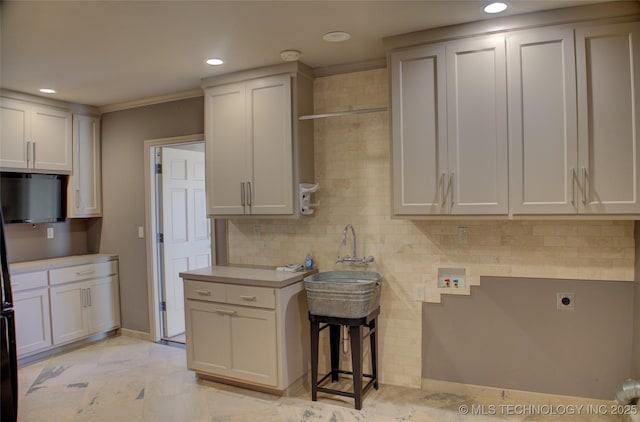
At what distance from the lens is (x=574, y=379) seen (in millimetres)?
2781

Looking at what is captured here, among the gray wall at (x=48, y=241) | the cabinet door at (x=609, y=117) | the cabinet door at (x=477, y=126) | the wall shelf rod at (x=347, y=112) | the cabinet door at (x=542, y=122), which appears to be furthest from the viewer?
the gray wall at (x=48, y=241)

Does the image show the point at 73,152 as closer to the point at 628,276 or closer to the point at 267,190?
the point at 267,190

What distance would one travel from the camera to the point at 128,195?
4.54 m

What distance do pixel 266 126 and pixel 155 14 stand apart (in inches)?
44.4

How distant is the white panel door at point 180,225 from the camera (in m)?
4.48

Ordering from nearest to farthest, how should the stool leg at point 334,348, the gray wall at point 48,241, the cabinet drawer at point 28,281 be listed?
1. the stool leg at point 334,348
2. the cabinet drawer at point 28,281
3. the gray wall at point 48,241

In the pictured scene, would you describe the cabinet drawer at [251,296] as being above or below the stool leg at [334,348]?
above

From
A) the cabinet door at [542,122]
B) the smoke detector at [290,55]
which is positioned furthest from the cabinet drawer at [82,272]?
the cabinet door at [542,122]

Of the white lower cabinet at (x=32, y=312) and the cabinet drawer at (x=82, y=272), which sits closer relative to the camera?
the white lower cabinet at (x=32, y=312)

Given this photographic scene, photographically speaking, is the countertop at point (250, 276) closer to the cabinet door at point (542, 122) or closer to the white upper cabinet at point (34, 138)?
the cabinet door at point (542, 122)

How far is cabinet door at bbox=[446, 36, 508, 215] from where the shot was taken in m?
2.58

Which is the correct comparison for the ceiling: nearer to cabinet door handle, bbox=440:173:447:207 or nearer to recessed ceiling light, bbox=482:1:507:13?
recessed ceiling light, bbox=482:1:507:13

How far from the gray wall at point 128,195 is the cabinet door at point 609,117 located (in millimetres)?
3506

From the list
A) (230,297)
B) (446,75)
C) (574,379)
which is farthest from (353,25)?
(574,379)
